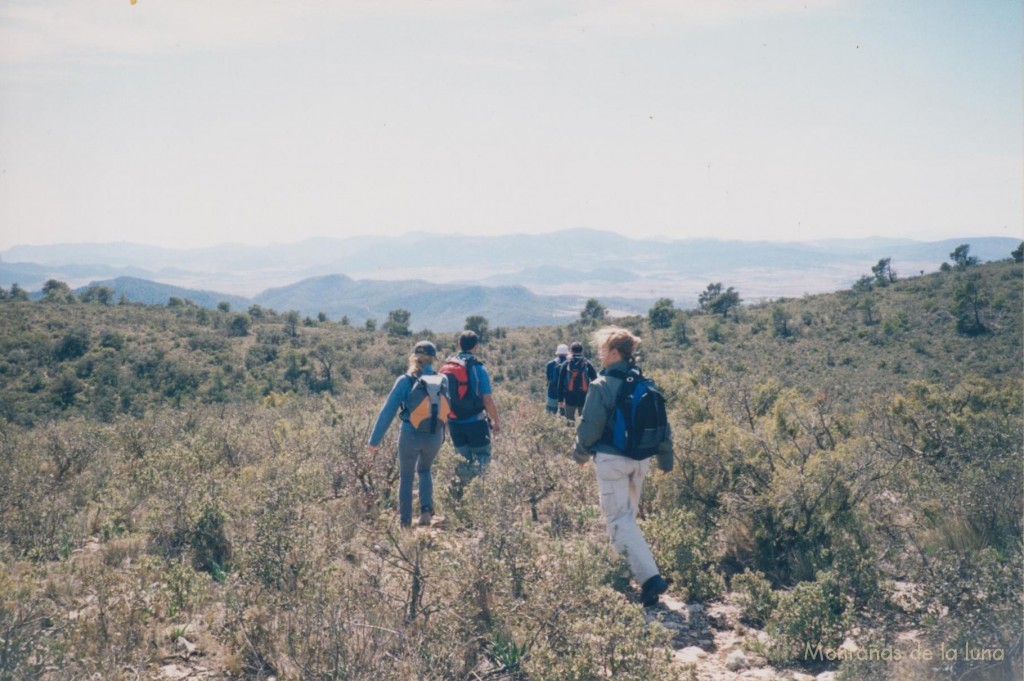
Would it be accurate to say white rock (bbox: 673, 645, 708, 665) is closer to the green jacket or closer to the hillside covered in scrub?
the hillside covered in scrub

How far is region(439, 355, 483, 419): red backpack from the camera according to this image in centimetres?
581

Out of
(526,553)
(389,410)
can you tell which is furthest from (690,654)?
(389,410)

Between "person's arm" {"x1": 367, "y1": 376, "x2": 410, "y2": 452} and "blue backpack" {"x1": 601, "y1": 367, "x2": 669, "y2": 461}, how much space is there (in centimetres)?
194

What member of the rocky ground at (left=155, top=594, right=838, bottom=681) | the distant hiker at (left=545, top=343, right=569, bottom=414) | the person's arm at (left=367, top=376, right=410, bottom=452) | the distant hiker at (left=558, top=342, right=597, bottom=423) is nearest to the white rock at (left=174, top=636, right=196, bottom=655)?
the rocky ground at (left=155, top=594, right=838, bottom=681)

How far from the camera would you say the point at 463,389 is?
582 cm

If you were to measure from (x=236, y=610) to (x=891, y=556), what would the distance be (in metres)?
3.93

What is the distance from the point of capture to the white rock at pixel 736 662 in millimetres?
3312

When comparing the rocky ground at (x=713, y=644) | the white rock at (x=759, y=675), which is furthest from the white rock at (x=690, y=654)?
the white rock at (x=759, y=675)

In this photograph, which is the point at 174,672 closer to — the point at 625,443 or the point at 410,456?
the point at 410,456

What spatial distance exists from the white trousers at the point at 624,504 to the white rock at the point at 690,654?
1.59 ft

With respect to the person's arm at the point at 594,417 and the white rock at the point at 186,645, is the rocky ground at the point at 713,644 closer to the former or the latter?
the person's arm at the point at 594,417

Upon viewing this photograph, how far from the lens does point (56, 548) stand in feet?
14.6

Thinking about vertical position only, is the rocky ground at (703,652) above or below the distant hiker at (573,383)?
below

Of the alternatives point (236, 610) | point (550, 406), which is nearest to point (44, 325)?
point (550, 406)
